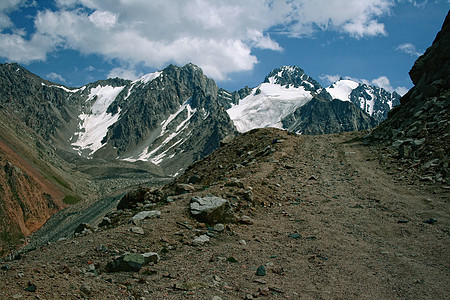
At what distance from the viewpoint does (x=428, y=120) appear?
25.7 m

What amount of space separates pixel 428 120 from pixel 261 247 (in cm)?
2195

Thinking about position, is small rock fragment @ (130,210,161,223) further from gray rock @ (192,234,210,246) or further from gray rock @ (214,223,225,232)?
gray rock @ (214,223,225,232)

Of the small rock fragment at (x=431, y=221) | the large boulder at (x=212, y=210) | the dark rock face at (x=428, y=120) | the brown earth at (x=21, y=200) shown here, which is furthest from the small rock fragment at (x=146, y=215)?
the brown earth at (x=21, y=200)

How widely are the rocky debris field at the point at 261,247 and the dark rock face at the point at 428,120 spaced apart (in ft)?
5.54

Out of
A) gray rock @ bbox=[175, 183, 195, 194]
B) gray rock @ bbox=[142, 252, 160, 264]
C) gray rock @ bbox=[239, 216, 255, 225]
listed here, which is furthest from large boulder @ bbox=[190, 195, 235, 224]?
gray rock @ bbox=[142, 252, 160, 264]

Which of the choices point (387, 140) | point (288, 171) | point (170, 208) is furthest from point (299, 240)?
point (387, 140)

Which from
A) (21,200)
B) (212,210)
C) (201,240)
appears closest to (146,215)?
(212,210)

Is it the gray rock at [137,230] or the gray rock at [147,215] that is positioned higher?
the gray rock at [147,215]

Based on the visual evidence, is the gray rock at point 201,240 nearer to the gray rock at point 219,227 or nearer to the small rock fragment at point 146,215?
the gray rock at point 219,227

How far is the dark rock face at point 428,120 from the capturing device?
19.7 m

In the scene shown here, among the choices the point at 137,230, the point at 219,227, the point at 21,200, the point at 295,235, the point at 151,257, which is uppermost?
the point at 21,200

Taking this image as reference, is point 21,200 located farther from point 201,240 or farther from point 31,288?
point 31,288

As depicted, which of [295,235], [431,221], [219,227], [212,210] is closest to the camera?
[295,235]

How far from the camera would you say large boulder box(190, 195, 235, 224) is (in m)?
12.6
